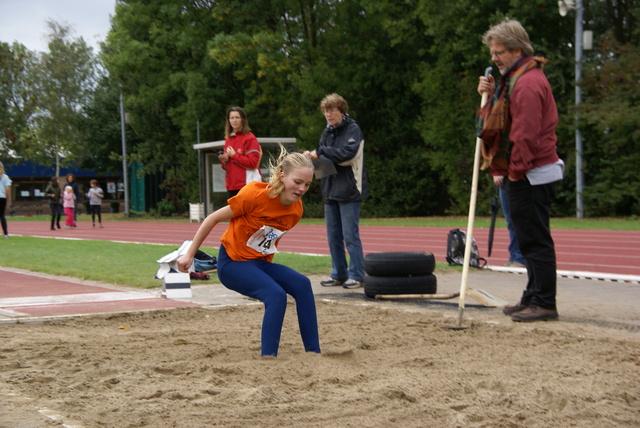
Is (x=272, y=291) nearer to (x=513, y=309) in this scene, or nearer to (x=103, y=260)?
(x=513, y=309)

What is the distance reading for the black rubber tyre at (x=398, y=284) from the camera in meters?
7.56

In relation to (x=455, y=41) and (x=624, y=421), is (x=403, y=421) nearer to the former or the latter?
(x=624, y=421)

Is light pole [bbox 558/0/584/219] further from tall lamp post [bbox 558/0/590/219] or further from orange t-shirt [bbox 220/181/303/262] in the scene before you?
orange t-shirt [bbox 220/181/303/262]

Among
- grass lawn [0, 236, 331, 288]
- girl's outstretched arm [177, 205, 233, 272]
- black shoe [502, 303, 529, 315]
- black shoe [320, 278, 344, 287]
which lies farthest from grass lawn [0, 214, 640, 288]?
girl's outstretched arm [177, 205, 233, 272]

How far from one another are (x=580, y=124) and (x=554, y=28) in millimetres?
4730

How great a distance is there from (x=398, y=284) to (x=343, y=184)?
137 cm

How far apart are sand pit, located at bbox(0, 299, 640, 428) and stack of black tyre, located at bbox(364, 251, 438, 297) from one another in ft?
4.18

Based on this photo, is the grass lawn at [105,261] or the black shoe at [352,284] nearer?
the black shoe at [352,284]

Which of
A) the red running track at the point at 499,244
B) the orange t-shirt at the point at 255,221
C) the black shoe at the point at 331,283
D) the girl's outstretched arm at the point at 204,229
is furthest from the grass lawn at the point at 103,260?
the girl's outstretched arm at the point at 204,229

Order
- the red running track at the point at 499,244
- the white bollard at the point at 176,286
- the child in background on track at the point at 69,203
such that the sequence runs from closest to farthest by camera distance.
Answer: the white bollard at the point at 176,286, the red running track at the point at 499,244, the child in background on track at the point at 69,203

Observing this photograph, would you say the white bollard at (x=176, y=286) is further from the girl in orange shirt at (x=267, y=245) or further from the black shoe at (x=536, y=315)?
the black shoe at (x=536, y=315)

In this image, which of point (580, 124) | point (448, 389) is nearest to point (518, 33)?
point (448, 389)

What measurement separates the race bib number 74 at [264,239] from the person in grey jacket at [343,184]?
10.2 feet

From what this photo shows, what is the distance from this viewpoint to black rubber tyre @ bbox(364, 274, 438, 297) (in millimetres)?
7562
